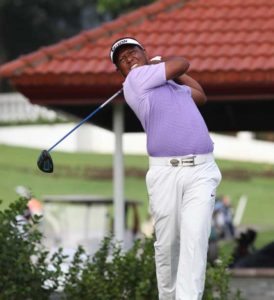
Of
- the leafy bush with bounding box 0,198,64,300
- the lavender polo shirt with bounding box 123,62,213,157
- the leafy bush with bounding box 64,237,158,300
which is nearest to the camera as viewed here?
the lavender polo shirt with bounding box 123,62,213,157

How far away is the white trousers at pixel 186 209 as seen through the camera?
9.19 meters

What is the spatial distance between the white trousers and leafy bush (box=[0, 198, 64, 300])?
1.83 m

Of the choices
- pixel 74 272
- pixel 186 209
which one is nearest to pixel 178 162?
pixel 186 209

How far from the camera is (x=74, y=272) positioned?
11367 mm

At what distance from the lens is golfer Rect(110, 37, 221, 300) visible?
9180 millimetres

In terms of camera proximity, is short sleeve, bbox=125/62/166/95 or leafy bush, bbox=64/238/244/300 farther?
leafy bush, bbox=64/238/244/300

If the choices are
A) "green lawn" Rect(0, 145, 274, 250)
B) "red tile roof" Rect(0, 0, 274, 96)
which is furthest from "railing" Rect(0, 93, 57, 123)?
"red tile roof" Rect(0, 0, 274, 96)

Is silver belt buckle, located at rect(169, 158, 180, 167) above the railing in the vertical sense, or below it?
below

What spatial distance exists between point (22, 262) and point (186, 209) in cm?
206

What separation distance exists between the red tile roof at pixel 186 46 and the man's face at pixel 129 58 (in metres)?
4.82

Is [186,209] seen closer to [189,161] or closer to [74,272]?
[189,161]

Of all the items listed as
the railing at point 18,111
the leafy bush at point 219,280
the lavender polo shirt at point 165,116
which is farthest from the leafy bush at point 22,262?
the railing at point 18,111

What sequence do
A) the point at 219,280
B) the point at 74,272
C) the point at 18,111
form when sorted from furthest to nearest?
the point at 18,111, the point at 74,272, the point at 219,280

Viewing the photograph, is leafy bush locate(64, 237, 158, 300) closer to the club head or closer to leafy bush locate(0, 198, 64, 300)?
leafy bush locate(0, 198, 64, 300)
